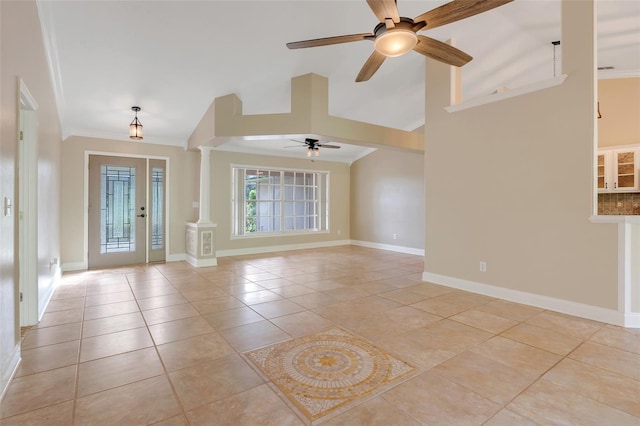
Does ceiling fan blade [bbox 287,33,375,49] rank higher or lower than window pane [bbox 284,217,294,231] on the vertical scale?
higher

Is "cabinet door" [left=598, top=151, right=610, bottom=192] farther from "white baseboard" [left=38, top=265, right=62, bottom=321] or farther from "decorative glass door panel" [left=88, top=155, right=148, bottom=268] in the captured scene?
"decorative glass door panel" [left=88, top=155, right=148, bottom=268]

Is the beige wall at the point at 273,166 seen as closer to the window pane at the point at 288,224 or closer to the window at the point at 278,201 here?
the window at the point at 278,201

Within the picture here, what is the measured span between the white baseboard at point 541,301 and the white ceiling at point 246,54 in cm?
338

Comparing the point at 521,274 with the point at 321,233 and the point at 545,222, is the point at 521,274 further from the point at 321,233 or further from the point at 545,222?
the point at 321,233

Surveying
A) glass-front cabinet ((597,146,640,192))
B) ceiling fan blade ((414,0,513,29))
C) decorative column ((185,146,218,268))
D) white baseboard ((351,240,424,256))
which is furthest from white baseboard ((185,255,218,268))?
glass-front cabinet ((597,146,640,192))

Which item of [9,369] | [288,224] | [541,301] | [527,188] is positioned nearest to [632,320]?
[541,301]

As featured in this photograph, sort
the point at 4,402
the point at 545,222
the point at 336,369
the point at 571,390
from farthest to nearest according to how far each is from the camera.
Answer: the point at 545,222 < the point at 336,369 < the point at 571,390 < the point at 4,402

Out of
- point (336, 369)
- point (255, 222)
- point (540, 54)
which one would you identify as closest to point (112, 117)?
point (255, 222)

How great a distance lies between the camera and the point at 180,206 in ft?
21.7

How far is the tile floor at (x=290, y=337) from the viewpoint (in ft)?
5.76

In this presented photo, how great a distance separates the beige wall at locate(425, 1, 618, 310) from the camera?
130 inches

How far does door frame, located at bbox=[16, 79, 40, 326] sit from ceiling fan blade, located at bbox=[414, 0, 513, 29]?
11.6 ft

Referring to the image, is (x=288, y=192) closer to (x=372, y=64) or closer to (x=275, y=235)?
(x=275, y=235)

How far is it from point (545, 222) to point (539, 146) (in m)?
0.89
